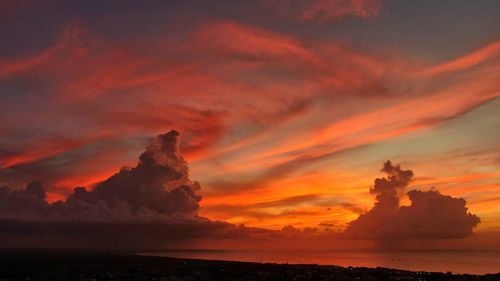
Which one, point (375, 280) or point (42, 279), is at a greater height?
point (375, 280)

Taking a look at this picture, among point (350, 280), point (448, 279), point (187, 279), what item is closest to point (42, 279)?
point (187, 279)

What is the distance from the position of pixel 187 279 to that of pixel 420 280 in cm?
7988

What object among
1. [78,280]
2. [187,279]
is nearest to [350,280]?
[187,279]

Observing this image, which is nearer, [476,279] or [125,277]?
[476,279]

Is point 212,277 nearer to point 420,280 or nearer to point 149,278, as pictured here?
point 149,278

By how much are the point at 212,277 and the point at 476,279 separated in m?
87.3

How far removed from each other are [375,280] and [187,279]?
62732 millimetres

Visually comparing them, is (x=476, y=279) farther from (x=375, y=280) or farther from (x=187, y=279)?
(x=187, y=279)

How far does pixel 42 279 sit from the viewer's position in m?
144

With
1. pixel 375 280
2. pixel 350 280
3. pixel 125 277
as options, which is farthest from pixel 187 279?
pixel 375 280

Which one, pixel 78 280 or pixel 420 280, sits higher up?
pixel 420 280

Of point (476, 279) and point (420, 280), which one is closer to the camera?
point (476, 279)

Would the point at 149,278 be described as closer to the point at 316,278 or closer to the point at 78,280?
the point at 78,280

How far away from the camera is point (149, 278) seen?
146125mm
